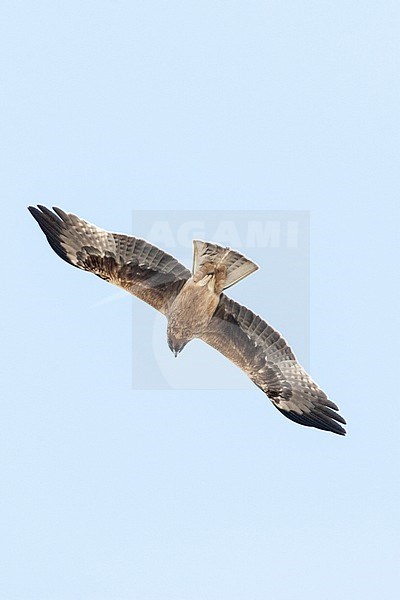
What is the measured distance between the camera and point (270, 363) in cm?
1366

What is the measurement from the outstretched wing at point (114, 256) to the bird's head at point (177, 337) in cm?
30

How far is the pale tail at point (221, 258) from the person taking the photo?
12664 mm

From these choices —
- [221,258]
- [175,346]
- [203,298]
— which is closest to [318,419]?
[175,346]

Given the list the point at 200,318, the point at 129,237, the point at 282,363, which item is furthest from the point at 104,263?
the point at 282,363

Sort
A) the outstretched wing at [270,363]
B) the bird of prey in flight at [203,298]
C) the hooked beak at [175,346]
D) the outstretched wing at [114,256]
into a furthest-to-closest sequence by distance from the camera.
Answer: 1. the outstretched wing at [270,363]
2. the hooked beak at [175,346]
3. the outstretched wing at [114,256]
4. the bird of prey in flight at [203,298]

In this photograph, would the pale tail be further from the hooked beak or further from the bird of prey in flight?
the hooked beak

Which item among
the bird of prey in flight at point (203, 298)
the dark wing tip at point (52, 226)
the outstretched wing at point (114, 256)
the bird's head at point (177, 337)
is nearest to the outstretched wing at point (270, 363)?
the bird of prey in flight at point (203, 298)

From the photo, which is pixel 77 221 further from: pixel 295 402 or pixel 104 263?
pixel 295 402

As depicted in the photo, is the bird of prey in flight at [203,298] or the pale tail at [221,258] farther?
the bird of prey in flight at [203,298]

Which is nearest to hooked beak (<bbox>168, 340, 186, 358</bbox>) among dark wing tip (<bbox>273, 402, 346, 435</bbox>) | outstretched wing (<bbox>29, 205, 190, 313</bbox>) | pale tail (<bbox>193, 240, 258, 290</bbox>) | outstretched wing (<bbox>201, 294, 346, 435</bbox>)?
outstretched wing (<bbox>201, 294, 346, 435</bbox>)

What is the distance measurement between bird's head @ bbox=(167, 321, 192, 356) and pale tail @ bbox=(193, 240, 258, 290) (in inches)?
32.3

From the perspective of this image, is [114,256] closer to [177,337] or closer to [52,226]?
[52,226]

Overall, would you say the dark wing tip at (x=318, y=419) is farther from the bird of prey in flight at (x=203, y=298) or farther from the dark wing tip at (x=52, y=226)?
the dark wing tip at (x=52, y=226)

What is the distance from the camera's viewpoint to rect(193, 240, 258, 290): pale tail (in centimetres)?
1266
